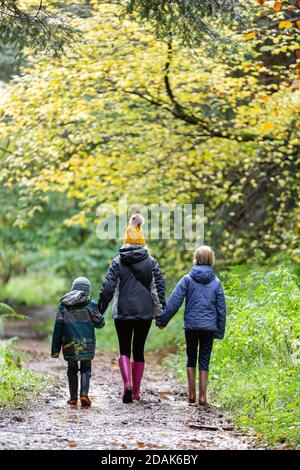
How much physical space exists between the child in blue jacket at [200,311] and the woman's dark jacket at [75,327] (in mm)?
909

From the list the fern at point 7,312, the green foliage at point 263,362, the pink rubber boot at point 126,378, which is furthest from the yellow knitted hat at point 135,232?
the fern at point 7,312

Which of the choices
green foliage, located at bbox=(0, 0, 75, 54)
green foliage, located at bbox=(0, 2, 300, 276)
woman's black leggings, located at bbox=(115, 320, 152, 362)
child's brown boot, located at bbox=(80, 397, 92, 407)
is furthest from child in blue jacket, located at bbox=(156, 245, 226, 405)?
green foliage, located at bbox=(0, 2, 300, 276)

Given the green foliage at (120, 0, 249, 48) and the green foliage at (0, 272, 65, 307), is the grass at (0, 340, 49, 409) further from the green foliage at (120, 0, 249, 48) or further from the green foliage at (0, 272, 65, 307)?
the green foliage at (0, 272, 65, 307)

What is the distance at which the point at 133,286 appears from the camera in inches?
396

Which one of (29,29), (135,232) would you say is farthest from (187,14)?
(135,232)

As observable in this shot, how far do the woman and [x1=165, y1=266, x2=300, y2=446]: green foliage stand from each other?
114 centimetres

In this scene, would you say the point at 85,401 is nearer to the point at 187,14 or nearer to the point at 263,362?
the point at 263,362

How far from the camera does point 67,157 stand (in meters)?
16.7

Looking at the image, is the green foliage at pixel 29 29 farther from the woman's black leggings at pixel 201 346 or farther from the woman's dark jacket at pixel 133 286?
the woman's black leggings at pixel 201 346

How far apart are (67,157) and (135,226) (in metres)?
6.81

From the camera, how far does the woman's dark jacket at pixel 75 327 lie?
383 inches

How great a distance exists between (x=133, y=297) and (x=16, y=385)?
196 centimetres

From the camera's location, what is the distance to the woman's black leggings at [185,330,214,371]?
986cm
